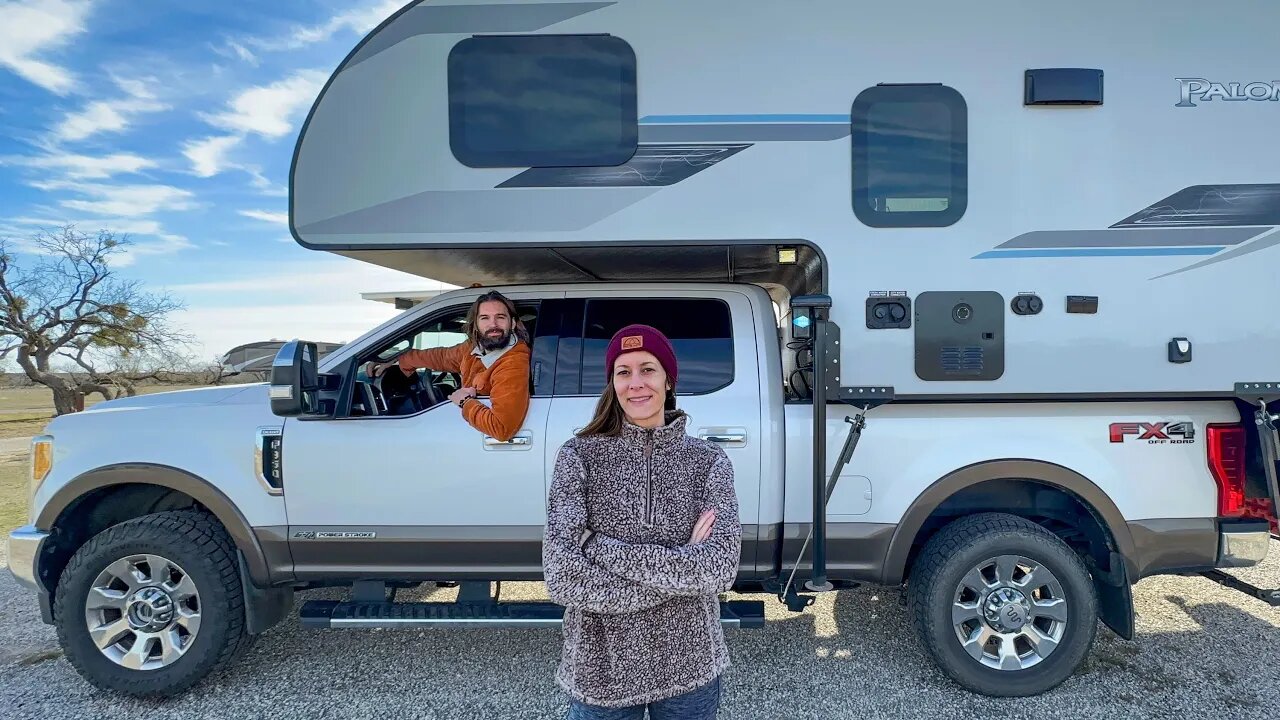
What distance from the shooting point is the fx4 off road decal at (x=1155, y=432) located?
301 cm

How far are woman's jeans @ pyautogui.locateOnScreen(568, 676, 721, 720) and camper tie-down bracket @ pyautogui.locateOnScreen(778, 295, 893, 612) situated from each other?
4.23ft

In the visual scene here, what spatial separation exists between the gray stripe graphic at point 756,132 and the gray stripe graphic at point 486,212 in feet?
0.95

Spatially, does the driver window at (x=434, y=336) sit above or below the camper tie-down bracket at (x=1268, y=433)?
above

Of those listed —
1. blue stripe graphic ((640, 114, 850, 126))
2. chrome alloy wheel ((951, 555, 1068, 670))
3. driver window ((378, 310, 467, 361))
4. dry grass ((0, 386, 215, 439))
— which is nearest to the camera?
blue stripe graphic ((640, 114, 850, 126))

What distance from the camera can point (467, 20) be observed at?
9.98 ft

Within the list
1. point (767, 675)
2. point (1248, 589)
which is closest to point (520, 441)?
point (767, 675)

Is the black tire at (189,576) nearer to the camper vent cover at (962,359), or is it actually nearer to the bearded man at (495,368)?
the bearded man at (495,368)

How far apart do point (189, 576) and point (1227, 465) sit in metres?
4.74

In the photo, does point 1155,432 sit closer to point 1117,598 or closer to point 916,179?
point 1117,598

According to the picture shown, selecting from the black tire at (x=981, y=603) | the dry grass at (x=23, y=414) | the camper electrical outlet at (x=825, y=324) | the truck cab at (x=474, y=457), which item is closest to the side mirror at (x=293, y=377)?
the camper electrical outlet at (x=825, y=324)

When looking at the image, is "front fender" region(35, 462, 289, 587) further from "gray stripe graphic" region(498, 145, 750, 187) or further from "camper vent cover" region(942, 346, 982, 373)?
"camper vent cover" region(942, 346, 982, 373)

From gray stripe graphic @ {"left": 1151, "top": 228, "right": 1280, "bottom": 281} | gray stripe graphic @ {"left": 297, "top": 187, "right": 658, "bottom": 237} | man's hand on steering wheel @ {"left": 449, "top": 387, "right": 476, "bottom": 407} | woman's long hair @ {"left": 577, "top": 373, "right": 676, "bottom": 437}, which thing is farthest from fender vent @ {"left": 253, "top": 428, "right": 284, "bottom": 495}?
gray stripe graphic @ {"left": 1151, "top": 228, "right": 1280, "bottom": 281}

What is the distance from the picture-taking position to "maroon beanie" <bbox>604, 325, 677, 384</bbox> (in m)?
1.71

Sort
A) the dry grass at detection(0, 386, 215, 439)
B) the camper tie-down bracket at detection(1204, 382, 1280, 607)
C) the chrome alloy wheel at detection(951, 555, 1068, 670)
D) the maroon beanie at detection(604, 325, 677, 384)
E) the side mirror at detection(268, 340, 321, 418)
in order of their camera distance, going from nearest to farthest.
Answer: the maroon beanie at detection(604, 325, 677, 384), the side mirror at detection(268, 340, 321, 418), the camper tie-down bracket at detection(1204, 382, 1280, 607), the chrome alloy wheel at detection(951, 555, 1068, 670), the dry grass at detection(0, 386, 215, 439)
